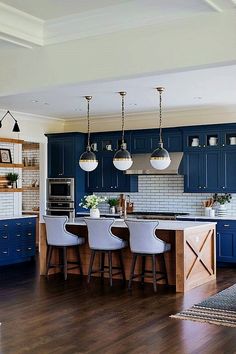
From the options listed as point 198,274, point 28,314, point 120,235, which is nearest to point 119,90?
point 120,235

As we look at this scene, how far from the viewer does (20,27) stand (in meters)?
5.04

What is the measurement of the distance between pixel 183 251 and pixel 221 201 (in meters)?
2.85

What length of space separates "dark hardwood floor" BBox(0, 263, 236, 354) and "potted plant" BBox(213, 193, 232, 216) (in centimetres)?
212

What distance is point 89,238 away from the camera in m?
7.73

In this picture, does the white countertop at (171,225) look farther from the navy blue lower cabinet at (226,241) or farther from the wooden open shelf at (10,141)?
the wooden open shelf at (10,141)

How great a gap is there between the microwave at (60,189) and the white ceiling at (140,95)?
1398 millimetres

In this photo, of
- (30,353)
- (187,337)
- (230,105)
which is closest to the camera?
(30,353)

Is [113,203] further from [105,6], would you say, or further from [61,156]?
[105,6]

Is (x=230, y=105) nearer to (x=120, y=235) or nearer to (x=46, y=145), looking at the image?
(x=120, y=235)

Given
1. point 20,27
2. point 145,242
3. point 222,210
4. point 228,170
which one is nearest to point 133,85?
point 145,242

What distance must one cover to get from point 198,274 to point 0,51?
13.8 feet

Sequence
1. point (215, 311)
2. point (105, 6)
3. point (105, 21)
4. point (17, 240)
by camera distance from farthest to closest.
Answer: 1. point (17, 240)
2. point (215, 311)
3. point (105, 21)
4. point (105, 6)

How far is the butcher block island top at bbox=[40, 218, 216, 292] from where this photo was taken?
23.7 feet

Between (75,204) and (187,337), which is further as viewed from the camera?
(75,204)
